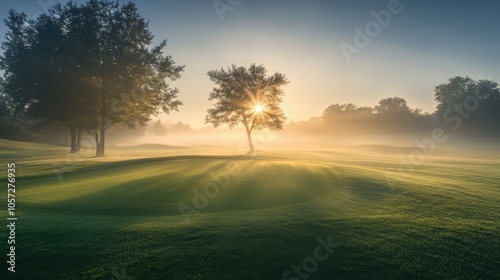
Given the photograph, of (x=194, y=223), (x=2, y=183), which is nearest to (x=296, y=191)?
(x=194, y=223)

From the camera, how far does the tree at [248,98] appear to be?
51.0 meters

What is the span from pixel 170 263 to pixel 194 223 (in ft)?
6.62

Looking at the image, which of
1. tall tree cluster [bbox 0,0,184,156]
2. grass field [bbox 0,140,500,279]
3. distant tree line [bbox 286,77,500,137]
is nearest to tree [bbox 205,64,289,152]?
tall tree cluster [bbox 0,0,184,156]

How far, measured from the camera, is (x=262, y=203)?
10.0m

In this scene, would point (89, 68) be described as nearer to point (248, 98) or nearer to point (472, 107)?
point (248, 98)

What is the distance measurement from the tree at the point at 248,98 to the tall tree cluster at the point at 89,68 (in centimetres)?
1387

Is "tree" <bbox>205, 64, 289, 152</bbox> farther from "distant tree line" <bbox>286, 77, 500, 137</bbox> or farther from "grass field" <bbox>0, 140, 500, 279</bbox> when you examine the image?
"distant tree line" <bbox>286, 77, 500, 137</bbox>

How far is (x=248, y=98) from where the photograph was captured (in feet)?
168

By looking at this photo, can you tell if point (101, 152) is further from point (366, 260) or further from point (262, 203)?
point (366, 260)

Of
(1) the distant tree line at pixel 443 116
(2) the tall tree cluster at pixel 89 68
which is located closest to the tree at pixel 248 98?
(2) the tall tree cluster at pixel 89 68

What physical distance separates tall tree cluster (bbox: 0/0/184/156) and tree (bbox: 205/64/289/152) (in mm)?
13866

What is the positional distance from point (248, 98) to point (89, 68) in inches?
1068

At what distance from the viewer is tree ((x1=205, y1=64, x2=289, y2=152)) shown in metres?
51.0

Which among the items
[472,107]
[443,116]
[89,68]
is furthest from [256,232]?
[443,116]
